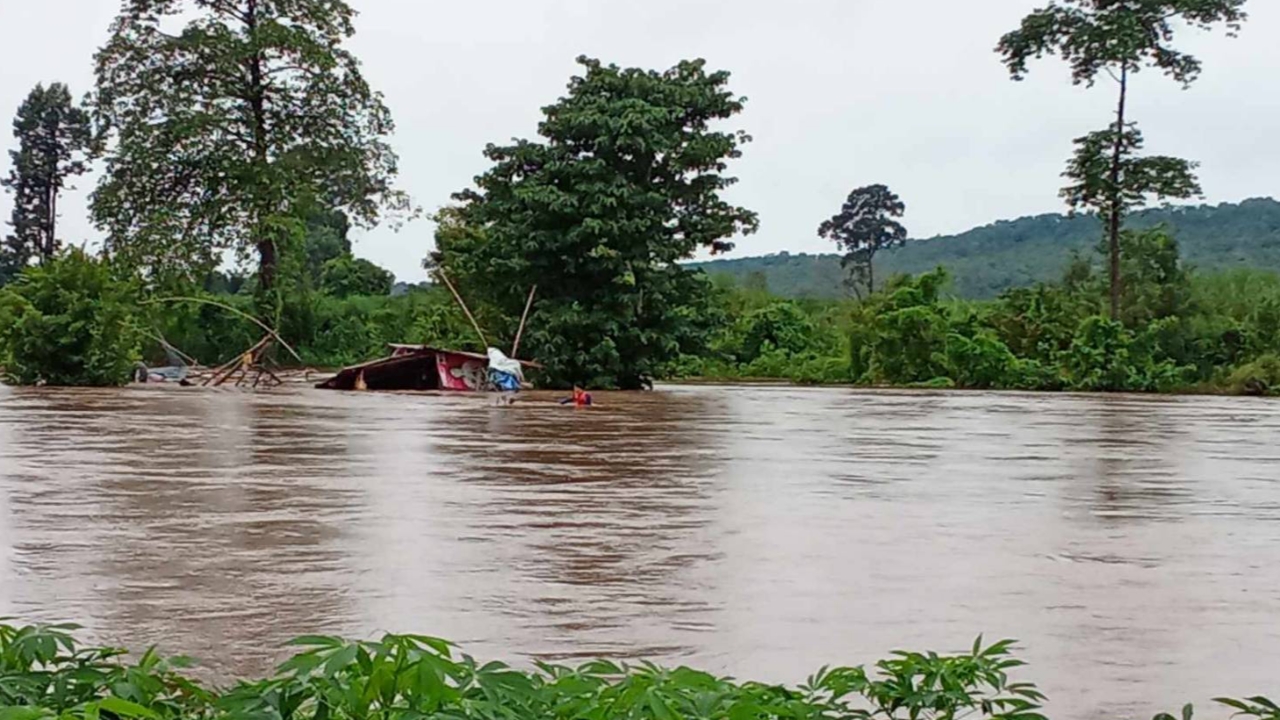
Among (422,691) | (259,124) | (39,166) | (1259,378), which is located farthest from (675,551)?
(39,166)

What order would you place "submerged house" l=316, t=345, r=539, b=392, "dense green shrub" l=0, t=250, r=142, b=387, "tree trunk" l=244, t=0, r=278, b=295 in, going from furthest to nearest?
"tree trunk" l=244, t=0, r=278, b=295 → "submerged house" l=316, t=345, r=539, b=392 → "dense green shrub" l=0, t=250, r=142, b=387

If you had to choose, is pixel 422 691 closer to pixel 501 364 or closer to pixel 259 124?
pixel 501 364

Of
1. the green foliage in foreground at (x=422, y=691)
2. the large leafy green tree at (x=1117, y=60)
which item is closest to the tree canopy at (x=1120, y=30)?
the large leafy green tree at (x=1117, y=60)

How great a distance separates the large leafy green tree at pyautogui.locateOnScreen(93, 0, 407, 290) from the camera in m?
25.2

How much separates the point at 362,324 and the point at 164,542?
29776 millimetres

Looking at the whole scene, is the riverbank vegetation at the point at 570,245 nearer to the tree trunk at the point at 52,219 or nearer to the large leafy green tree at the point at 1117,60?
the large leafy green tree at the point at 1117,60

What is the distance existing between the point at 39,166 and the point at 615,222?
3014cm

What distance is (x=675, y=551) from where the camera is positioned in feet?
13.6

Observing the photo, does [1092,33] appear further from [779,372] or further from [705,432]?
[705,432]

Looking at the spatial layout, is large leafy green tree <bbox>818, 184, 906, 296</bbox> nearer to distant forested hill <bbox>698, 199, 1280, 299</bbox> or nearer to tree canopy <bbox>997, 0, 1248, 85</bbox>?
distant forested hill <bbox>698, 199, 1280, 299</bbox>

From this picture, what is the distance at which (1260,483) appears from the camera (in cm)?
657

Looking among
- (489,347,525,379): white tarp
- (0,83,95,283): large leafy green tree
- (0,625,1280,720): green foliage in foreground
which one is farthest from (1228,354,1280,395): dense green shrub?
(0,83,95,283): large leafy green tree

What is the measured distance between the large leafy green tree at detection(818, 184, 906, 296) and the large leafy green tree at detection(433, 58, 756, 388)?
2983cm

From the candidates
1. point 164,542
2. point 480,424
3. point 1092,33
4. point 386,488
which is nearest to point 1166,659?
point 164,542
